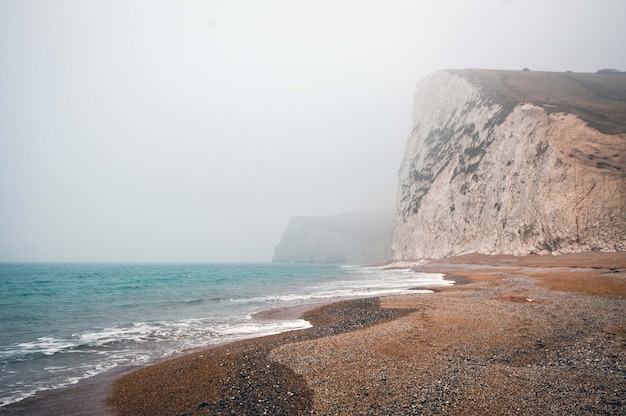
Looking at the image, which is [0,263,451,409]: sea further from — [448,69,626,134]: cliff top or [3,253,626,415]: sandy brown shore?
[448,69,626,134]: cliff top

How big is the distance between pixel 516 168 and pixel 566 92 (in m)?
33.1

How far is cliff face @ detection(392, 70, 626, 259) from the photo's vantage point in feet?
177

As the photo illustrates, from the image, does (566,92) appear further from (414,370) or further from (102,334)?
(102,334)

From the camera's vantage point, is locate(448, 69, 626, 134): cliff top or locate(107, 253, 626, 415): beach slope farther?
locate(448, 69, 626, 134): cliff top

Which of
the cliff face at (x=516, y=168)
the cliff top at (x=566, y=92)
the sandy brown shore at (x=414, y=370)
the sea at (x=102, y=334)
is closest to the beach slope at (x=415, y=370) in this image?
the sandy brown shore at (x=414, y=370)

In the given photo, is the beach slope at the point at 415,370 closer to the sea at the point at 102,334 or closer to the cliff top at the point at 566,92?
the sea at the point at 102,334

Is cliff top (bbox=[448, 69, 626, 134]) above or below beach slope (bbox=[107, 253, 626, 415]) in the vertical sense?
above

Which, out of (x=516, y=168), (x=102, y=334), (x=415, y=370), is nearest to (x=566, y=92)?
(x=516, y=168)

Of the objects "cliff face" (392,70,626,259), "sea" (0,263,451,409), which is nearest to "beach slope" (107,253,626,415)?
"sea" (0,263,451,409)

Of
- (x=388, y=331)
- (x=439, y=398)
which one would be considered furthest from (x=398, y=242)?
(x=439, y=398)

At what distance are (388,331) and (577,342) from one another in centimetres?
687

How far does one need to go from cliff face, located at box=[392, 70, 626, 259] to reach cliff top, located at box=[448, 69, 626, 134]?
25 centimetres

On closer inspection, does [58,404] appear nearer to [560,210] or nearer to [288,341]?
[288,341]

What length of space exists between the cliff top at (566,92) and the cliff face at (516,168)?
247mm
